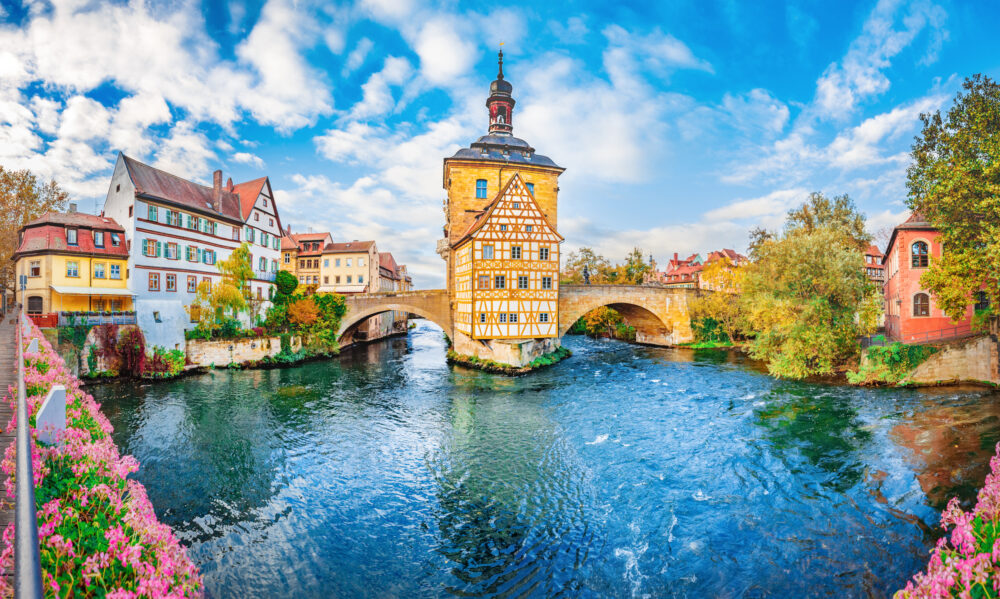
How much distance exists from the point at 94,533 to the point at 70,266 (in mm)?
24857

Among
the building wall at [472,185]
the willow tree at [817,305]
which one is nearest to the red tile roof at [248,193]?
the building wall at [472,185]

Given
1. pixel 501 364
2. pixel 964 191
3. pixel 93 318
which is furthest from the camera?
pixel 501 364

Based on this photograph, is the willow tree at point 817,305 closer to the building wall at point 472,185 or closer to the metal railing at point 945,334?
the metal railing at point 945,334

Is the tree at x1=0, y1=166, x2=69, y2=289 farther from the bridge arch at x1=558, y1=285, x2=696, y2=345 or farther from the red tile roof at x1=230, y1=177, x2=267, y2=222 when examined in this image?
the bridge arch at x1=558, y1=285, x2=696, y2=345

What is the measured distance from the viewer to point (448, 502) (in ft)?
30.2

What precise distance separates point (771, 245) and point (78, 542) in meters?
24.9

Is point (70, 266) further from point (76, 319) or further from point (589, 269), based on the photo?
point (589, 269)

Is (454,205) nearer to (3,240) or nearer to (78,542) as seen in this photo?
(78,542)

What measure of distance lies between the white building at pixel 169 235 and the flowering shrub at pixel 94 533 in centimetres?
2052

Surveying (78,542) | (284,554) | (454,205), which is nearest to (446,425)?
(284,554)

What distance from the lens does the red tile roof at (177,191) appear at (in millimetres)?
23016

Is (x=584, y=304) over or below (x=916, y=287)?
below

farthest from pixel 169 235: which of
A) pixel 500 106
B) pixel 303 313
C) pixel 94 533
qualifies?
pixel 94 533

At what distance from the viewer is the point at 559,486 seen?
9.90 metres
